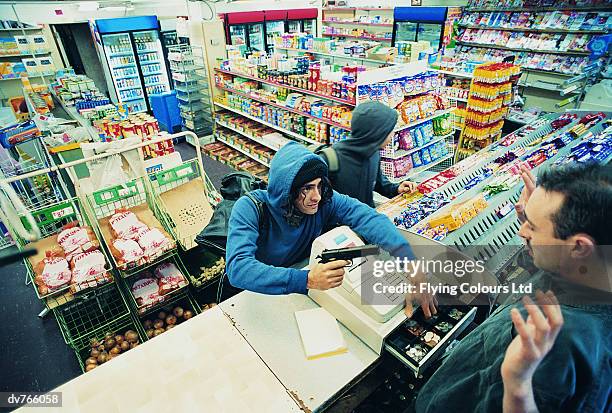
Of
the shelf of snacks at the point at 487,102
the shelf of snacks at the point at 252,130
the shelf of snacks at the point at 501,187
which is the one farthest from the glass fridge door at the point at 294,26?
the shelf of snacks at the point at 501,187

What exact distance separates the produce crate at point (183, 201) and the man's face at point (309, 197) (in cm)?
175

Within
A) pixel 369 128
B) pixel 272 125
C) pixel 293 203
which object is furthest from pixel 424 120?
pixel 293 203

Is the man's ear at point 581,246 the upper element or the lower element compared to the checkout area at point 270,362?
upper

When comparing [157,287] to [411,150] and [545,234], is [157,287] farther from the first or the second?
[411,150]

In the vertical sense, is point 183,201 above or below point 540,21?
below

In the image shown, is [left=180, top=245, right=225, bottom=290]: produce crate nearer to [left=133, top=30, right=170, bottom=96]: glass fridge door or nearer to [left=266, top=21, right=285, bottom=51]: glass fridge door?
[left=133, top=30, right=170, bottom=96]: glass fridge door

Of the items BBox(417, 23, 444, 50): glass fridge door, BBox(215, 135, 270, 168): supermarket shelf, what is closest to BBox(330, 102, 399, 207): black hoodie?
BBox(215, 135, 270, 168): supermarket shelf

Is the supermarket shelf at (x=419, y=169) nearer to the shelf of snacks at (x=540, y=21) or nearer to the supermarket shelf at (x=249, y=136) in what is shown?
the supermarket shelf at (x=249, y=136)

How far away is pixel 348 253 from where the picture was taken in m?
1.36

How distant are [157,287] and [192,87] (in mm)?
5891

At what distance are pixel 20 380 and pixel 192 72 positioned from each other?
6.48m

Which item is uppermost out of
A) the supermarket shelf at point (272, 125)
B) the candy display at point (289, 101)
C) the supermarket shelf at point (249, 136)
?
the candy display at point (289, 101)

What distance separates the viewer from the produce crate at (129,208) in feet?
9.29

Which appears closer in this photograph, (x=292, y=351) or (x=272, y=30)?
(x=292, y=351)
